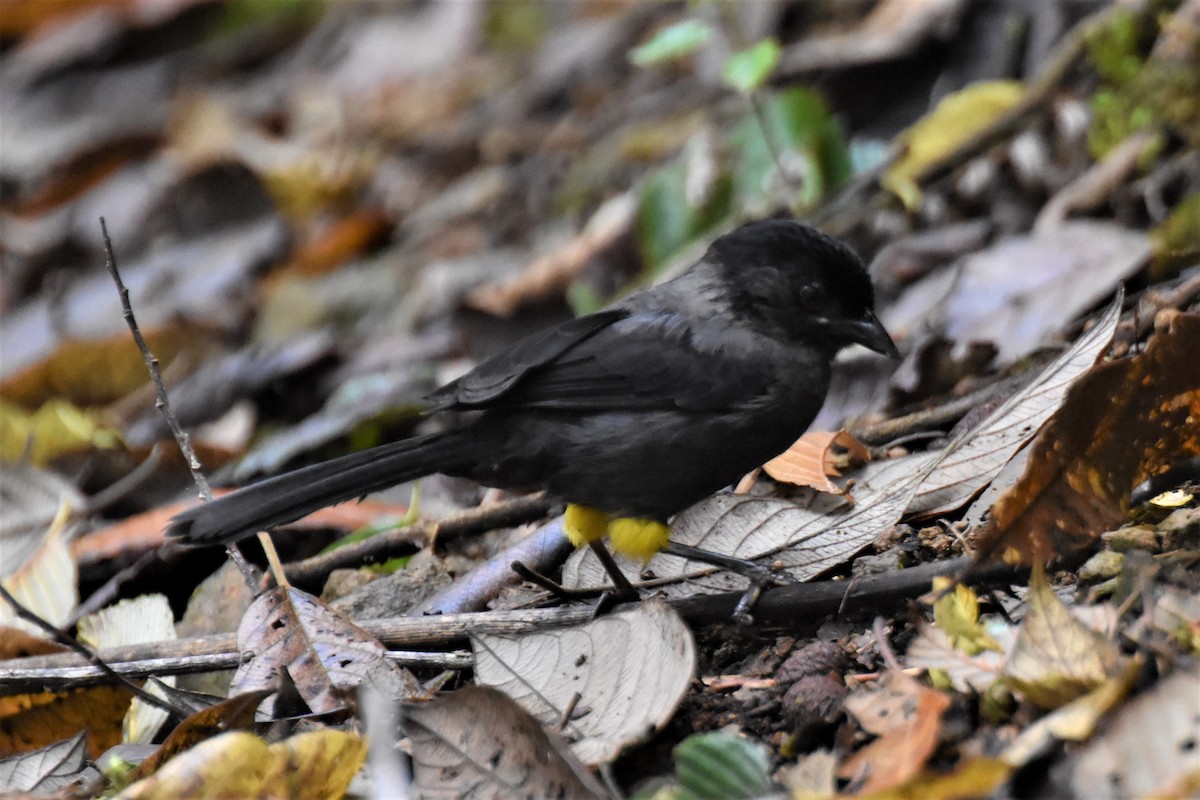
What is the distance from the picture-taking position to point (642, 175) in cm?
660

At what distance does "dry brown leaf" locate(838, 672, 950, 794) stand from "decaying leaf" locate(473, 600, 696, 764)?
1.14ft

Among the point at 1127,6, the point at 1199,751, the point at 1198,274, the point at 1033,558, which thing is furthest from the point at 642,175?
the point at 1199,751

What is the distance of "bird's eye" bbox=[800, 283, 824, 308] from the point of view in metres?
3.71

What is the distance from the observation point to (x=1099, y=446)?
8.06ft

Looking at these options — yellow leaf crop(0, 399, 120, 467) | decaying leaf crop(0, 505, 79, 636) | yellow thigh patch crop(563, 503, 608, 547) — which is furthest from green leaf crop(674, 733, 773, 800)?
yellow leaf crop(0, 399, 120, 467)

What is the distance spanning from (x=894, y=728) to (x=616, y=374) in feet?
5.35

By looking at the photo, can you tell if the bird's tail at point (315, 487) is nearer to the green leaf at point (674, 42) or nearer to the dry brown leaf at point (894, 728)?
the dry brown leaf at point (894, 728)

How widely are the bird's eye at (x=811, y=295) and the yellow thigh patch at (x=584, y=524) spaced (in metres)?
0.89

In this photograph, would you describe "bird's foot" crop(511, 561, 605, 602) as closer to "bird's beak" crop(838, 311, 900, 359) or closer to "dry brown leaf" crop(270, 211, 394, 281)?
"bird's beak" crop(838, 311, 900, 359)

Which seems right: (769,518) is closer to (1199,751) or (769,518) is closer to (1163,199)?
(1199,751)

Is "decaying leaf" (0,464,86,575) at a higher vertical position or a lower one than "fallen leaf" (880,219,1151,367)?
lower

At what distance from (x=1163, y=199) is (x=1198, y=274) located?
1020 mm

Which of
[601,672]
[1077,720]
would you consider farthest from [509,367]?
[1077,720]

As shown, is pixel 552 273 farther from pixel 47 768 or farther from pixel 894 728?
pixel 894 728
